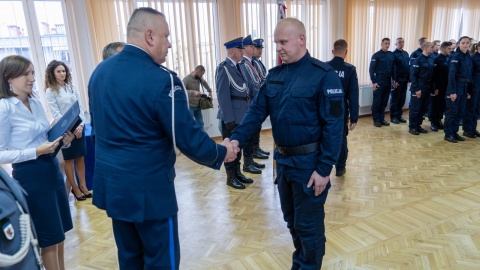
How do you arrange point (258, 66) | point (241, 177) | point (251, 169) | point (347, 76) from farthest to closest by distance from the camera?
point (258, 66)
point (251, 169)
point (241, 177)
point (347, 76)

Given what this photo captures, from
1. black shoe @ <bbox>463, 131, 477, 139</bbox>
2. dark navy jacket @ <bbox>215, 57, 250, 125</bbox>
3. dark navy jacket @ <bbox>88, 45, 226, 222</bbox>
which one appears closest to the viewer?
dark navy jacket @ <bbox>88, 45, 226, 222</bbox>

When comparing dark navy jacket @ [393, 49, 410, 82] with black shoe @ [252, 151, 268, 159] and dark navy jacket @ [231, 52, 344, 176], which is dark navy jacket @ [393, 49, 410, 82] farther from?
dark navy jacket @ [231, 52, 344, 176]

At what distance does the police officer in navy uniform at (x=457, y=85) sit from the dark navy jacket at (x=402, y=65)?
1382mm

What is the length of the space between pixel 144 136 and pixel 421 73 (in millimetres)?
5826

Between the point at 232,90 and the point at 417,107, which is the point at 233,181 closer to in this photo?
the point at 232,90

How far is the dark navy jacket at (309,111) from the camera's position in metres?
1.78

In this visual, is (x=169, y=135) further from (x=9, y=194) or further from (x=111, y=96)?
(x=9, y=194)

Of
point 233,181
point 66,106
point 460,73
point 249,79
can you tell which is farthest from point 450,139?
point 66,106

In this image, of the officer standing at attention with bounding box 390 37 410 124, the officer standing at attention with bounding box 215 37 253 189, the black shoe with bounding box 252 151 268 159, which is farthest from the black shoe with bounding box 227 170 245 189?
the officer standing at attention with bounding box 390 37 410 124

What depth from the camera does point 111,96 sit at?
1.37 metres

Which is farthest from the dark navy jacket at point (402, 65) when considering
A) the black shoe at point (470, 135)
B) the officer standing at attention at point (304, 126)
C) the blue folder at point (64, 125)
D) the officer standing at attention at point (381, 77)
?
the blue folder at point (64, 125)

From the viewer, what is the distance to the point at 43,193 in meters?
1.82

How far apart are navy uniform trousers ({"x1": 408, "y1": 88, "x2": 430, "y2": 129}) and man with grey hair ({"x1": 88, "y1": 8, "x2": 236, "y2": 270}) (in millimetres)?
5467

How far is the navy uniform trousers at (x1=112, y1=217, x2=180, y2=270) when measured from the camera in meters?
1.48
